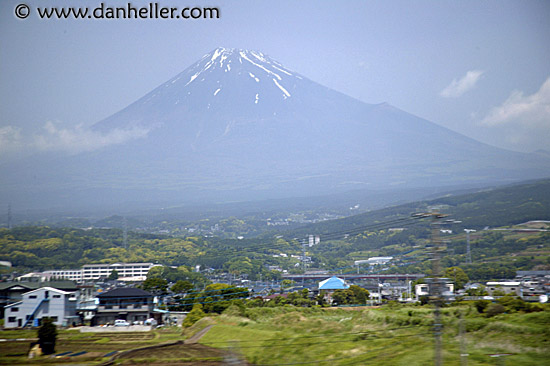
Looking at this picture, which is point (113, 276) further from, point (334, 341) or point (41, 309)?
point (334, 341)

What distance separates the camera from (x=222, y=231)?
54000 mm

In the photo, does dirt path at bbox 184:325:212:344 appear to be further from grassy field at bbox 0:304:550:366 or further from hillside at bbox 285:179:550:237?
hillside at bbox 285:179:550:237

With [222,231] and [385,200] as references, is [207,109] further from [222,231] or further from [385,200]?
[222,231]

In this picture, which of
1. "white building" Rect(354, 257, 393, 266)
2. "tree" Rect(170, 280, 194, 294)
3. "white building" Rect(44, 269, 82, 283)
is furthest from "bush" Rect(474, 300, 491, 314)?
"white building" Rect(44, 269, 82, 283)

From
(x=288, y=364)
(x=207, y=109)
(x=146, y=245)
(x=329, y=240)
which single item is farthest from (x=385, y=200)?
(x=288, y=364)

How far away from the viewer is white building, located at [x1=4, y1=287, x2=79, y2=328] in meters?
13.8

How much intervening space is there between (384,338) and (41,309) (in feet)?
30.6

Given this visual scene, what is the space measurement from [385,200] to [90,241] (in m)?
48.4

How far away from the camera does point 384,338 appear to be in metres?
10.3

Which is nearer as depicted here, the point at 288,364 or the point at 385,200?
the point at 288,364

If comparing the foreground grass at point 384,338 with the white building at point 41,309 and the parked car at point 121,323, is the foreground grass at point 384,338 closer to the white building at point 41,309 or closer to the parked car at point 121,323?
the parked car at point 121,323

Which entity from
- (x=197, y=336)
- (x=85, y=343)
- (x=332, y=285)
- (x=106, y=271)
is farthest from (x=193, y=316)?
(x=106, y=271)

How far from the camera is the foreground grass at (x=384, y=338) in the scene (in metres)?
8.75

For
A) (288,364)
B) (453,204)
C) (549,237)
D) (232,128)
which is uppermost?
(232,128)
